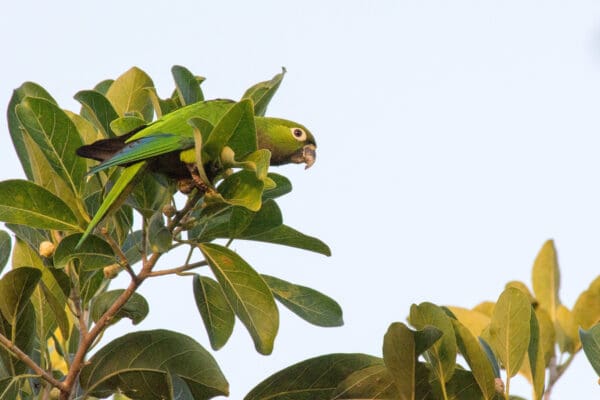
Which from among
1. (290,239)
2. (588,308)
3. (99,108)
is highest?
(99,108)

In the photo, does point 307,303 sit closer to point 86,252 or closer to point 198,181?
point 198,181

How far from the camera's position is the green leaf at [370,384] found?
107 inches

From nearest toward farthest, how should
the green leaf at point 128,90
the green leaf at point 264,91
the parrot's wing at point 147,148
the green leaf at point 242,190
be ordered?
1. the green leaf at point 242,190
2. the parrot's wing at point 147,148
3. the green leaf at point 264,91
4. the green leaf at point 128,90

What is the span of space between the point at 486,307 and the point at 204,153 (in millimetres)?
1717

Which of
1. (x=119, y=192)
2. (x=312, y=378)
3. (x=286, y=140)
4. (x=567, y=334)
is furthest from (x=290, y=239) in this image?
(x=567, y=334)

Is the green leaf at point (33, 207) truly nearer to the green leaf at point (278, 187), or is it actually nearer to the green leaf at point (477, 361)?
the green leaf at point (278, 187)

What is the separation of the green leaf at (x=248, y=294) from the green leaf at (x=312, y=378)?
24cm

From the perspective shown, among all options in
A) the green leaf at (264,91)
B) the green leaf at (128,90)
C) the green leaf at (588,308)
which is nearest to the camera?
the green leaf at (264,91)

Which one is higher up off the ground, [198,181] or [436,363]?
[198,181]

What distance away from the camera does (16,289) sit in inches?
106

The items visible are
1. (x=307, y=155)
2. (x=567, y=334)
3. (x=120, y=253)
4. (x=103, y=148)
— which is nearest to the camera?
(x=120, y=253)

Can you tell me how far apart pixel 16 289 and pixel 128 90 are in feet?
3.17

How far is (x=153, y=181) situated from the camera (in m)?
3.03

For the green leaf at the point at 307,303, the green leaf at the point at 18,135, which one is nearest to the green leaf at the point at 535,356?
the green leaf at the point at 307,303
